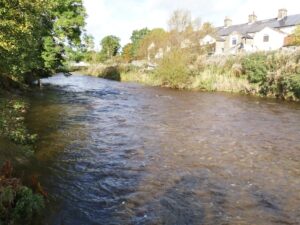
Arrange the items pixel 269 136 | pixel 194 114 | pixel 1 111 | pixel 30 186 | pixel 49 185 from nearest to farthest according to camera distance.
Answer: pixel 30 186, pixel 49 185, pixel 1 111, pixel 269 136, pixel 194 114

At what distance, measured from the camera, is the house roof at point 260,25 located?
65.9 m

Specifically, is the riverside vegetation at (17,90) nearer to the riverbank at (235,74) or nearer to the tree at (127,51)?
the riverbank at (235,74)

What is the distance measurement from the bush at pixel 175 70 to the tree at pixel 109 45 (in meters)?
67.7

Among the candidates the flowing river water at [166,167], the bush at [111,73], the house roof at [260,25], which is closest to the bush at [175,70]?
the bush at [111,73]

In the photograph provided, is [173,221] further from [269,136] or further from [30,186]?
[269,136]

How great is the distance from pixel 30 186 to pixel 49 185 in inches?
36.8

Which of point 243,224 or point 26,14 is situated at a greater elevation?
point 26,14

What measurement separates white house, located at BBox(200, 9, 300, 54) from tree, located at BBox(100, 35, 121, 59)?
40.0m

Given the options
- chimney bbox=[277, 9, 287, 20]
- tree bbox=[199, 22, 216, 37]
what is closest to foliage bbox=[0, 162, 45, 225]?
tree bbox=[199, 22, 216, 37]

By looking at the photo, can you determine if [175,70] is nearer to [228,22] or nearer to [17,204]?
[17,204]

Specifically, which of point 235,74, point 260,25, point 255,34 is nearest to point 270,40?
point 255,34

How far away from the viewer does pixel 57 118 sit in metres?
18.8

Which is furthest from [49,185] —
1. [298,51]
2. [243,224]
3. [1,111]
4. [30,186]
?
[298,51]

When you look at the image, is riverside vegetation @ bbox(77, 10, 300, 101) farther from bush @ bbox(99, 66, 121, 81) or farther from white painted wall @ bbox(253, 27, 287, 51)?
white painted wall @ bbox(253, 27, 287, 51)
